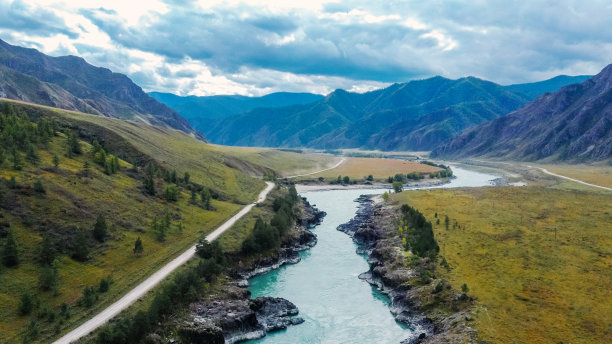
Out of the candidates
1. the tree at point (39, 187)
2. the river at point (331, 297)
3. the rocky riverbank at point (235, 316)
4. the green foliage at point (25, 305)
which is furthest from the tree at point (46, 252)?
the river at point (331, 297)

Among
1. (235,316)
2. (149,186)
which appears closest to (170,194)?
(149,186)

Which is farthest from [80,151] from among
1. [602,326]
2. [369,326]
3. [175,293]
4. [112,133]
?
[602,326]

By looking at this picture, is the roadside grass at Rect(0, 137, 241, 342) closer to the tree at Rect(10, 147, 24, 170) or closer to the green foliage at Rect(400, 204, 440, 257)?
the tree at Rect(10, 147, 24, 170)

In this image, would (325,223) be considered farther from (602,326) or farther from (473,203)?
(602,326)

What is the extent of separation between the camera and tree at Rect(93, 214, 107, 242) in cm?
7175

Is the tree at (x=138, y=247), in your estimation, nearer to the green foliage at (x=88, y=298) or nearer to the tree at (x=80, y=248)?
the tree at (x=80, y=248)

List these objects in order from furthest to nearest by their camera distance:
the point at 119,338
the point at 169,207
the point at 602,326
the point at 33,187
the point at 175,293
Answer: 1. the point at 169,207
2. the point at 33,187
3. the point at 175,293
4. the point at 602,326
5. the point at 119,338

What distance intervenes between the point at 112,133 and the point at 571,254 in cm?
13439

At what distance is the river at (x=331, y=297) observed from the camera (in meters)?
58.2

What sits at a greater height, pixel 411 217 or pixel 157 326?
pixel 411 217

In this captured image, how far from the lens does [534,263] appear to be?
7206 centimetres

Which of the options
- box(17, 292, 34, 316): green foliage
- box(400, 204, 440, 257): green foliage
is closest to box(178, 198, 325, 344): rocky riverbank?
box(17, 292, 34, 316): green foliage

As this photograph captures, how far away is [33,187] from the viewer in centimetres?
7300

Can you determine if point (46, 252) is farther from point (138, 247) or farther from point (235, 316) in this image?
point (235, 316)
